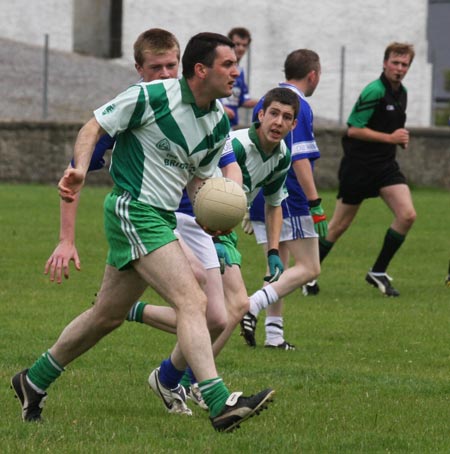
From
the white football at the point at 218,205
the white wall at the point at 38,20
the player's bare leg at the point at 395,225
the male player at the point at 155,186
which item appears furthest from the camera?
the white wall at the point at 38,20

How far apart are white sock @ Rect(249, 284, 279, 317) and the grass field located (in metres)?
0.29

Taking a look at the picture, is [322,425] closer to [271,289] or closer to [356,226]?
[271,289]

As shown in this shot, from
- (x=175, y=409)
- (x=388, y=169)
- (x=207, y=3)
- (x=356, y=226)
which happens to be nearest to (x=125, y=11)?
(x=207, y=3)

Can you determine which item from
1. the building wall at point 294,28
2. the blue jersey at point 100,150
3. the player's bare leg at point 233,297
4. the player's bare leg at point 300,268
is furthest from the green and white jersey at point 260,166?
the building wall at point 294,28

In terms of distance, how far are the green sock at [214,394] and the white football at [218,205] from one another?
96cm

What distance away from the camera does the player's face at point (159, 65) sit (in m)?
7.88

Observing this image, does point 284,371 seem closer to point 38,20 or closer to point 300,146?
point 300,146

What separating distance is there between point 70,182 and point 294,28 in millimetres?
37571

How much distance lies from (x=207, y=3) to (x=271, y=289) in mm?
33487

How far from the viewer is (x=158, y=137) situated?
6.72 meters

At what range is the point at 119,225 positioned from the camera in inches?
266

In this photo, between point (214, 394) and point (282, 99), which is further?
point (282, 99)

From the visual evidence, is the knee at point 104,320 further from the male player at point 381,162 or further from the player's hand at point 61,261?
the male player at point 381,162

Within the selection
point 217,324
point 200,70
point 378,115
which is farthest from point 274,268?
point 378,115
